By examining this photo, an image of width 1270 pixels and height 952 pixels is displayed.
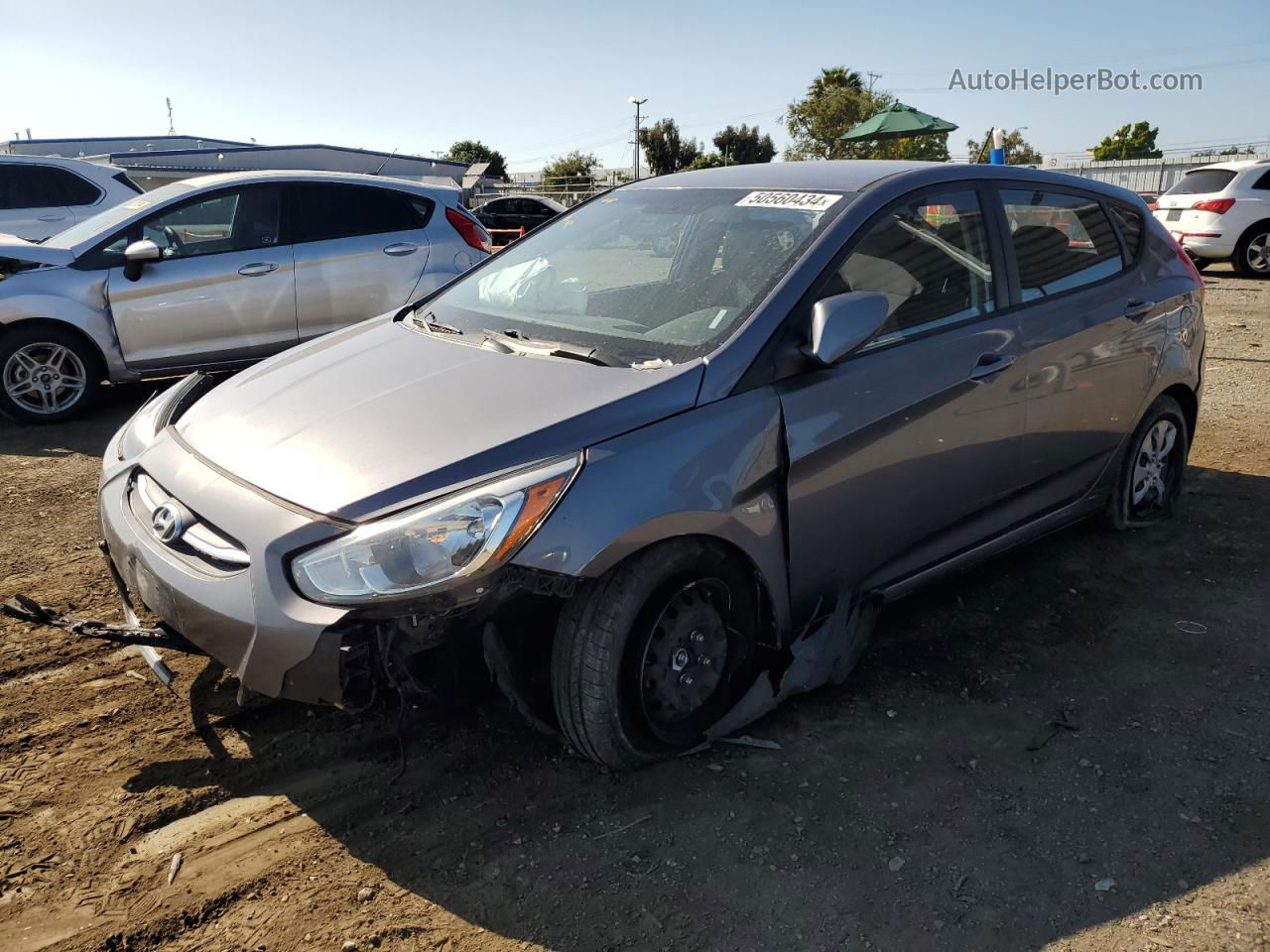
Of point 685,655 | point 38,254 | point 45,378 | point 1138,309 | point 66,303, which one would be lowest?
point 685,655

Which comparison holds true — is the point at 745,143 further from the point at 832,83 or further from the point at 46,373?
the point at 46,373

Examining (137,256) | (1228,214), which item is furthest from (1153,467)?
(1228,214)

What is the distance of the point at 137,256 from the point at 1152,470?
630cm

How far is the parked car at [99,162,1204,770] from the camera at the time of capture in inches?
92.1

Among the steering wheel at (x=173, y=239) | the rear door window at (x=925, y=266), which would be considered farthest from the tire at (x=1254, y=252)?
the steering wheel at (x=173, y=239)

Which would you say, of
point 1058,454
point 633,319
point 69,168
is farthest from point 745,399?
point 69,168

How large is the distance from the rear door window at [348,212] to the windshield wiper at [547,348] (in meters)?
4.53

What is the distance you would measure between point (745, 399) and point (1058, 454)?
1733mm

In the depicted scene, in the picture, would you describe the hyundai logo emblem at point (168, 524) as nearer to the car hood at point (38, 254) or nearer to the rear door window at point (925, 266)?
the rear door window at point (925, 266)

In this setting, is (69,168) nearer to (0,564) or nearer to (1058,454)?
(0,564)

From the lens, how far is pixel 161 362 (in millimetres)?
6781

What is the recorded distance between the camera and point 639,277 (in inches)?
136

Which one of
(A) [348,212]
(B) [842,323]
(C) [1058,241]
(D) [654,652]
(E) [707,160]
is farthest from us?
(E) [707,160]

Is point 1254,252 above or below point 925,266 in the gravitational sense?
below
